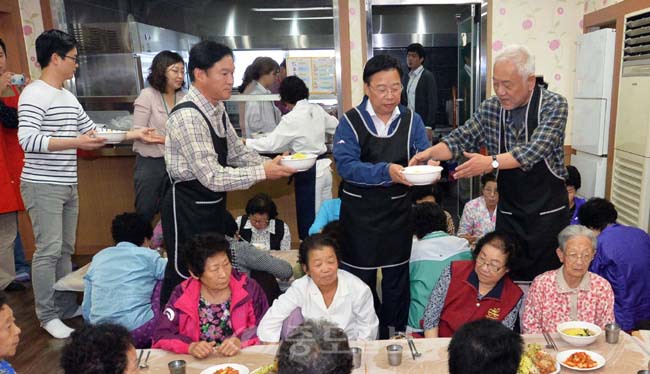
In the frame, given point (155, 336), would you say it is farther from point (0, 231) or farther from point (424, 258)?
point (0, 231)

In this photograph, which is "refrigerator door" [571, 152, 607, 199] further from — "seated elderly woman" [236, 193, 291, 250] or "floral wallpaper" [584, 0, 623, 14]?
"seated elderly woman" [236, 193, 291, 250]

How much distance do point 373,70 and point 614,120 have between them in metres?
2.53

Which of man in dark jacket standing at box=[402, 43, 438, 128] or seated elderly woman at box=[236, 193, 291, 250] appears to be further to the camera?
man in dark jacket standing at box=[402, 43, 438, 128]

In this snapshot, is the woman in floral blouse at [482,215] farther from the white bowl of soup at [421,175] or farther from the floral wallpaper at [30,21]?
the floral wallpaper at [30,21]

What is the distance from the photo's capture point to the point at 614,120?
3828 mm

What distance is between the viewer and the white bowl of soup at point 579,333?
1702 millimetres

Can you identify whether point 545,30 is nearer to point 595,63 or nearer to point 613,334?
point 595,63

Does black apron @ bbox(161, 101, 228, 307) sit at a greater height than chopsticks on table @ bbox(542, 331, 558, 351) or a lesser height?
greater

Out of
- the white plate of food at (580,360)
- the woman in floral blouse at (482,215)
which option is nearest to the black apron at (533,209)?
the white plate of food at (580,360)

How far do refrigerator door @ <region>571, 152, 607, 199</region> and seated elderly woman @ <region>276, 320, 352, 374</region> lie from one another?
3.63 m

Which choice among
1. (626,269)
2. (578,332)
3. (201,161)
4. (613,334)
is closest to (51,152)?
(201,161)

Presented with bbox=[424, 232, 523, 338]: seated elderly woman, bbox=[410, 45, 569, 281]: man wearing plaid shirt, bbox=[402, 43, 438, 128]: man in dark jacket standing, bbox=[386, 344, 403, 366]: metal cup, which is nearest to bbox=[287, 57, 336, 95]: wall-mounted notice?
bbox=[402, 43, 438, 128]: man in dark jacket standing

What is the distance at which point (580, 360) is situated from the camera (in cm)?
161

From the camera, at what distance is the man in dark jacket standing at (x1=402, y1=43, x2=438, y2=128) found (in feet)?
18.4
